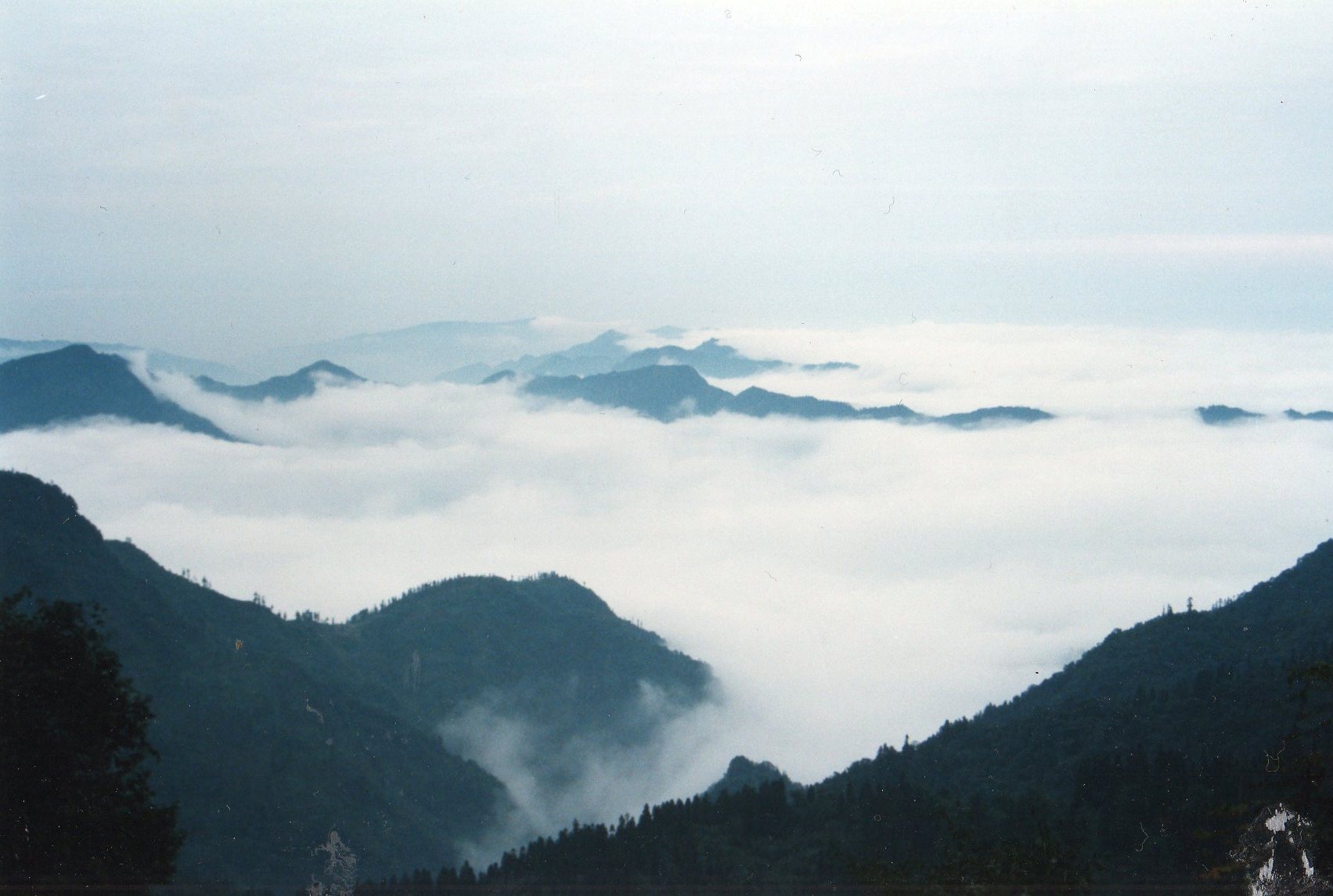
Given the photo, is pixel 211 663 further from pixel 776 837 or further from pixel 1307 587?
pixel 1307 587

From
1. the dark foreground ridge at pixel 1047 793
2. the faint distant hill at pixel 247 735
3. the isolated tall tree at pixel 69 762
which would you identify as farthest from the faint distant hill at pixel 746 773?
the isolated tall tree at pixel 69 762

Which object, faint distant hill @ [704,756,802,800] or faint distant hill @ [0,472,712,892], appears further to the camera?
faint distant hill @ [0,472,712,892]

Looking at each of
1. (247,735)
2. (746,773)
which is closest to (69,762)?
(746,773)

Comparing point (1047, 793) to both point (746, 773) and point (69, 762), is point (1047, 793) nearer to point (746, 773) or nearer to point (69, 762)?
point (746, 773)

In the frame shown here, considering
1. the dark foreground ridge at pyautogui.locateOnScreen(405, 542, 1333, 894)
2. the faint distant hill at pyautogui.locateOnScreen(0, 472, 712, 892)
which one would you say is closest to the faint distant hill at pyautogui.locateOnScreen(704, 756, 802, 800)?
the dark foreground ridge at pyautogui.locateOnScreen(405, 542, 1333, 894)

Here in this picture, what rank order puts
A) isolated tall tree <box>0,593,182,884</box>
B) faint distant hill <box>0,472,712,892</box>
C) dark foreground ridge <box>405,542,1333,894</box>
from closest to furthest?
1. isolated tall tree <box>0,593,182,884</box>
2. dark foreground ridge <box>405,542,1333,894</box>
3. faint distant hill <box>0,472,712,892</box>

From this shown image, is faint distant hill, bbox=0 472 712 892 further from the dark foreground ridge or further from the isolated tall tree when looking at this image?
the isolated tall tree
